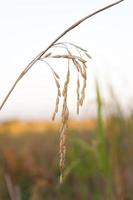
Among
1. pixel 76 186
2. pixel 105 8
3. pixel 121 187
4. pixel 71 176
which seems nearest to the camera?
pixel 105 8

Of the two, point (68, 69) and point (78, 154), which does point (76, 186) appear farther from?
point (68, 69)

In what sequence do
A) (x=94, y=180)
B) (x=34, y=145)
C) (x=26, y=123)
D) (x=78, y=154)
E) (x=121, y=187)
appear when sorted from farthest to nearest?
(x=26, y=123), (x=34, y=145), (x=94, y=180), (x=78, y=154), (x=121, y=187)

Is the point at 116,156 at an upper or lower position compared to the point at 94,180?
upper

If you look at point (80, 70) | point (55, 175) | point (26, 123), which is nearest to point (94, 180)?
point (55, 175)

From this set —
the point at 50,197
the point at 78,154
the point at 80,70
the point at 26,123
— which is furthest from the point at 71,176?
the point at 26,123

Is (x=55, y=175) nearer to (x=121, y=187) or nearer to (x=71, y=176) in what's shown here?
(x=71, y=176)

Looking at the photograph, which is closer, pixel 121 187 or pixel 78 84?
pixel 78 84
